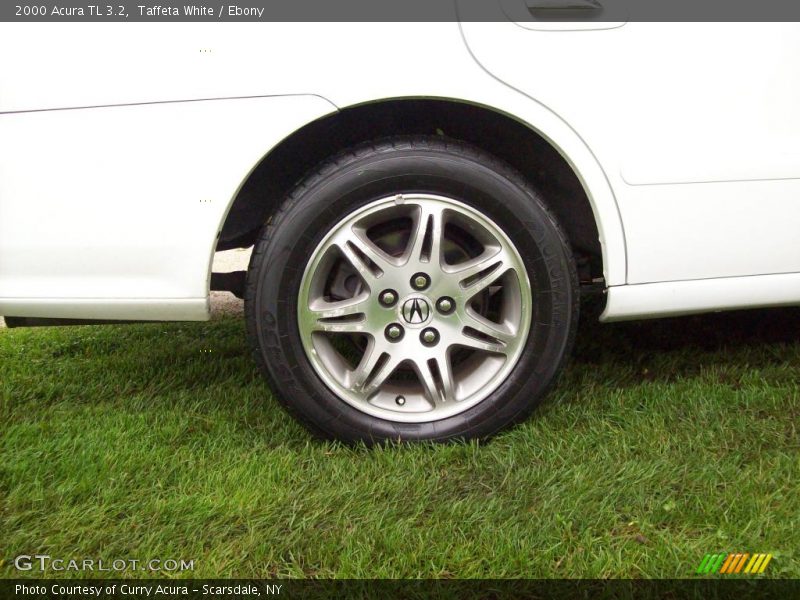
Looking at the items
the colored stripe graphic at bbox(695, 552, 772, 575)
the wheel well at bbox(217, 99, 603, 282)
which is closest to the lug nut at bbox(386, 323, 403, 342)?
the wheel well at bbox(217, 99, 603, 282)

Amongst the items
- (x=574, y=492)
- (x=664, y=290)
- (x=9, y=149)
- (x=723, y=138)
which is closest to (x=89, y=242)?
(x=9, y=149)

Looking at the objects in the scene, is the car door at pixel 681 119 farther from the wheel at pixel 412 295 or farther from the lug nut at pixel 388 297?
the lug nut at pixel 388 297

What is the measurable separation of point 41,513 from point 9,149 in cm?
98

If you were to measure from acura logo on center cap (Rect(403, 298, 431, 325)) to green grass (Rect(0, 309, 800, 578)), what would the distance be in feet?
1.27

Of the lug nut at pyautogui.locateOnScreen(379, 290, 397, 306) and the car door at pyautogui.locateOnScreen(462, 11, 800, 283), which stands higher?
the car door at pyautogui.locateOnScreen(462, 11, 800, 283)

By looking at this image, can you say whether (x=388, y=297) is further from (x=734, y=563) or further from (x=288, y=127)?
(x=734, y=563)

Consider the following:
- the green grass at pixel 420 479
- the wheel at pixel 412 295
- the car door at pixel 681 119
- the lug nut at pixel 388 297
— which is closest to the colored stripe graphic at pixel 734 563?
the green grass at pixel 420 479

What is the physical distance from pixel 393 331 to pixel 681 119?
1.03m

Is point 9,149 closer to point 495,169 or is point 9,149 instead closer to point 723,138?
point 495,169

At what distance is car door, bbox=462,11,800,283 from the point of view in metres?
2.07

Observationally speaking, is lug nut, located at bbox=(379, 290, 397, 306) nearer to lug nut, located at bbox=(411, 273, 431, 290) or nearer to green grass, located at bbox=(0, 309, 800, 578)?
lug nut, located at bbox=(411, 273, 431, 290)

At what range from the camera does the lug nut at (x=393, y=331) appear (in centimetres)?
222

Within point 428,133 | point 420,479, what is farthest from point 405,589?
point 428,133

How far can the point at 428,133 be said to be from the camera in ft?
7.98
